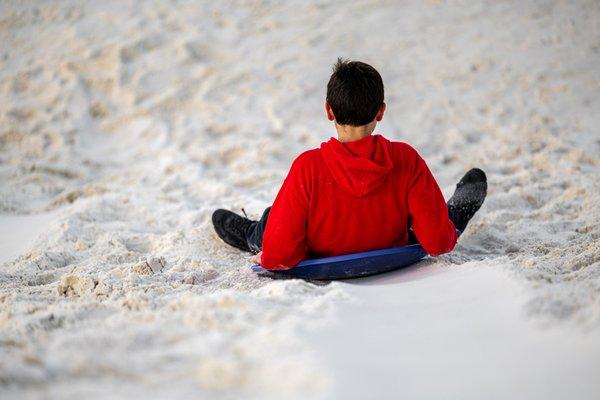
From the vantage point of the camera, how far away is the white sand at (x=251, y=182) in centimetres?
141

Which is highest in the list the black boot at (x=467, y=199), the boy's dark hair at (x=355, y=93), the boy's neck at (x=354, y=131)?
the boy's dark hair at (x=355, y=93)

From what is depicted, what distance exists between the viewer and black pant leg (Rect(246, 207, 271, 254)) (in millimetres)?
2479

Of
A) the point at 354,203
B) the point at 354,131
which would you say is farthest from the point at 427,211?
the point at 354,131

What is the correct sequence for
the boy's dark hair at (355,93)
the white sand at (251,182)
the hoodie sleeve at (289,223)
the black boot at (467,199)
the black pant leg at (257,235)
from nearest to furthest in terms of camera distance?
1. the white sand at (251,182)
2. the boy's dark hair at (355,93)
3. the hoodie sleeve at (289,223)
4. the black pant leg at (257,235)
5. the black boot at (467,199)

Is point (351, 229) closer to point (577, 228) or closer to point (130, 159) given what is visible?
point (577, 228)

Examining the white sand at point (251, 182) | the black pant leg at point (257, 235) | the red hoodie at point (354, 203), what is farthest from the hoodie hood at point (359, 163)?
the black pant leg at point (257, 235)

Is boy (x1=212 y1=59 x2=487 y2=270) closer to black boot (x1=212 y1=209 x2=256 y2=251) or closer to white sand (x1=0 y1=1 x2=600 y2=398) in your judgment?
white sand (x1=0 y1=1 x2=600 y2=398)

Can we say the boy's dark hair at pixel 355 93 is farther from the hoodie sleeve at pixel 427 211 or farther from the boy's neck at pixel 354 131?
the hoodie sleeve at pixel 427 211

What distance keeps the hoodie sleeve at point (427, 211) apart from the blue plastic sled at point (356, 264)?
69 millimetres

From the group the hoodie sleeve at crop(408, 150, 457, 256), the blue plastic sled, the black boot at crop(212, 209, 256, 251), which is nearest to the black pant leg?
the black boot at crop(212, 209, 256, 251)

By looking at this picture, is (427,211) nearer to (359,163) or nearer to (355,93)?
(359,163)

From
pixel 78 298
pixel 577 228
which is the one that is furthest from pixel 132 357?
pixel 577 228

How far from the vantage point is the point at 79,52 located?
15.0ft

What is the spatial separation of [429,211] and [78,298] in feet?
4.04
